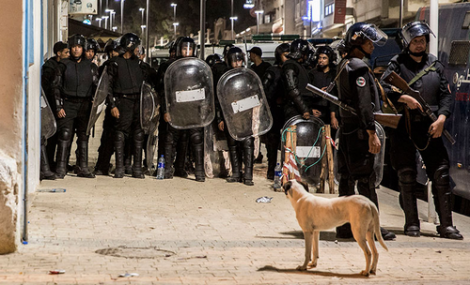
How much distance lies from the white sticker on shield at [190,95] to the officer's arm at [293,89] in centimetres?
129

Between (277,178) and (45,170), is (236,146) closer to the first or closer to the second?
(277,178)

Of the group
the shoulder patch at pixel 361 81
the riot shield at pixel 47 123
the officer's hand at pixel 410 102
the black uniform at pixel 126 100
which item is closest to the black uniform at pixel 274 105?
the black uniform at pixel 126 100

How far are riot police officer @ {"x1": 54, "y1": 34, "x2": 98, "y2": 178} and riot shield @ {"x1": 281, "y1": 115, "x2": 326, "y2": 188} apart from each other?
3.07 meters

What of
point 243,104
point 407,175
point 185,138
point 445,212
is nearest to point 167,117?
point 185,138

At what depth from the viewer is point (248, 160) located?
11836 mm

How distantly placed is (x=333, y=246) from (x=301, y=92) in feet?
16.8

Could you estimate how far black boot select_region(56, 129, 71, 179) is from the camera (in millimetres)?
11672

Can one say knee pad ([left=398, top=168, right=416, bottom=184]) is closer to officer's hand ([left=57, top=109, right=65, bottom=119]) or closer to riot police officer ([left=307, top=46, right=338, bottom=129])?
riot police officer ([left=307, top=46, right=338, bottom=129])

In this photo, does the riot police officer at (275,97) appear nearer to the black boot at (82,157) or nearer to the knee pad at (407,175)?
the black boot at (82,157)

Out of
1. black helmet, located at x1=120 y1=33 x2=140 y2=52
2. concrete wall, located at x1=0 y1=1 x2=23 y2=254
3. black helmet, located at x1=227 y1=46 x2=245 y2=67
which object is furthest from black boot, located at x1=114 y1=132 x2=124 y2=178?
concrete wall, located at x1=0 y1=1 x2=23 y2=254

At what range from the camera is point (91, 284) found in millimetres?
5383

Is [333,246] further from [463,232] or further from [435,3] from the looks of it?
[435,3]

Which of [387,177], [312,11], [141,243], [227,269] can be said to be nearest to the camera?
[227,269]

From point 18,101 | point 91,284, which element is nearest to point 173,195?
point 18,101
